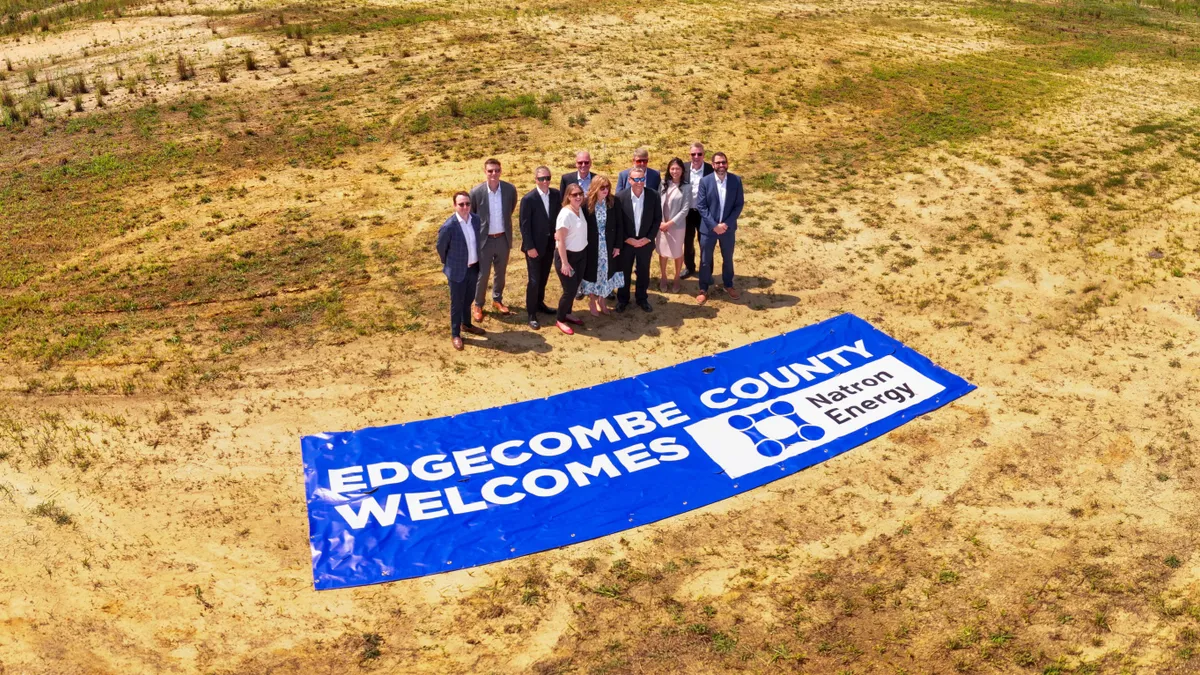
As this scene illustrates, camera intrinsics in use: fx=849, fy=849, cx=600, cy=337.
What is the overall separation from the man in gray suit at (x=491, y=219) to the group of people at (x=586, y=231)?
13 millimetres

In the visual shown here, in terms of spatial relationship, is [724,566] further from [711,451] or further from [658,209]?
[658,209]

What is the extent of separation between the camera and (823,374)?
9.53m

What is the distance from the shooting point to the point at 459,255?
920cm

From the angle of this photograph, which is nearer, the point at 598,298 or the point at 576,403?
the point at 576,403

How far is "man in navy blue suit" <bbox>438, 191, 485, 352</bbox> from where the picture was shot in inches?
356

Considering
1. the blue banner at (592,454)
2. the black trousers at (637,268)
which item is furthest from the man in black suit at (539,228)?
the blue banner at (592,454)

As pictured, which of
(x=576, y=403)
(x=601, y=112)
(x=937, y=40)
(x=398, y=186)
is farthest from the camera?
(x=937, y=40)

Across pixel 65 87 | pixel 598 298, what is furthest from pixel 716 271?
pixel 65 87

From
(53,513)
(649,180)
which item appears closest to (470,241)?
(649,180)

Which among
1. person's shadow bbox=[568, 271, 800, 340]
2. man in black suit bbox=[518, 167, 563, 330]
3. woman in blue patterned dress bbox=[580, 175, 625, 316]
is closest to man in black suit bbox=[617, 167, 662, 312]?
woman in blue patterned dress bbox=[580, 175, 625, 316]

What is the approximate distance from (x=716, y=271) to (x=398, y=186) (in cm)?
575

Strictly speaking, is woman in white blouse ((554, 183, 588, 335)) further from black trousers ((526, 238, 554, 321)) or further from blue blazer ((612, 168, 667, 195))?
blue blazer ((612, 168, 667, 195))

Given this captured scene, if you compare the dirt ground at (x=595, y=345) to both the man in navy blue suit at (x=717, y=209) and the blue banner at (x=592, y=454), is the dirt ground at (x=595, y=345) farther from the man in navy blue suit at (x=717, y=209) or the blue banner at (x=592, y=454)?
the man in navy blue suit at (x=717, y=209)

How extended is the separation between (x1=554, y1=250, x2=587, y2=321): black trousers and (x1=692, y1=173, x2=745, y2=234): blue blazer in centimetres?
177
